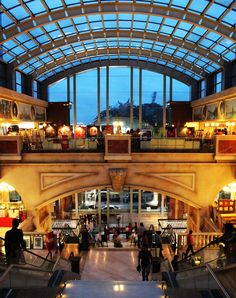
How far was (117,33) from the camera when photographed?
976 inches

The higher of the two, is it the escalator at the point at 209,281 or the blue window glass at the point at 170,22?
the blue window glass at the point at 170,22

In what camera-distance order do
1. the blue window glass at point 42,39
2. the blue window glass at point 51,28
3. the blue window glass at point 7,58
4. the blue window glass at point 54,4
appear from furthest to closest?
the blue window glass at point 42,39, the blue window glass at point 7,58, the blue window glass at point 51,28, the blue window glass at point 54,4

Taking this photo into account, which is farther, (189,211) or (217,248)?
(189,211)

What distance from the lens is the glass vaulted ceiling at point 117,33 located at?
733 inches

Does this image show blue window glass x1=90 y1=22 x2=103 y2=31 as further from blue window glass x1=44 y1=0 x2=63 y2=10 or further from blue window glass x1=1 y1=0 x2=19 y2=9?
blue window glass x1=1 y1=0 x2=19 y2=9

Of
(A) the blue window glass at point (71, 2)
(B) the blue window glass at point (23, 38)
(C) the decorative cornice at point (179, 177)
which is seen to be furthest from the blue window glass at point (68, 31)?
(C) the decorative cornice at point (179, 177)

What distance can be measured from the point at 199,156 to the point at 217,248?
29.7 feet

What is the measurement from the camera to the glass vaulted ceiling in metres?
18.6

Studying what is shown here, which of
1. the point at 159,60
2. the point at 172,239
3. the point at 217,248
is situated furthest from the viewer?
the point at 159,60

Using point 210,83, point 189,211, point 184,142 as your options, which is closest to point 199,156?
point 184,142


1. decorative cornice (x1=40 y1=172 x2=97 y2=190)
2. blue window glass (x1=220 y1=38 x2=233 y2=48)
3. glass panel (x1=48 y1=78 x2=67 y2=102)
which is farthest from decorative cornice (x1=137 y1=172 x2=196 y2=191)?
glass panel (x1=48 y1=78 x2=67 y2=102)

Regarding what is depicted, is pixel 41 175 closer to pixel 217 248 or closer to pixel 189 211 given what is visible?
pixel 189 211

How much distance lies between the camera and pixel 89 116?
30484mm

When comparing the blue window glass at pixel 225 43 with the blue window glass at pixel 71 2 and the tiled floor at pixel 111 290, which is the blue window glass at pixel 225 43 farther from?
the tiled floor at pixel 111 290
